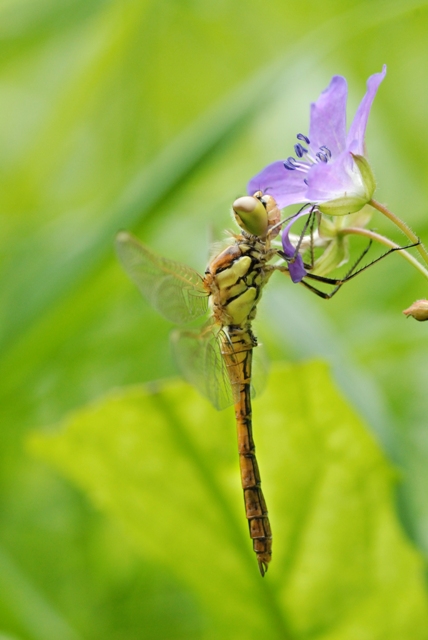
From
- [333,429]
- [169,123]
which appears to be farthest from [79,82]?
[333,429]

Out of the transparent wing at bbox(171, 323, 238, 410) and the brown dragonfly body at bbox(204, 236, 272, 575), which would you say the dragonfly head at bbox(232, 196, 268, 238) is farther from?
the transparent wing at bbox(171, 323, 238, 410)

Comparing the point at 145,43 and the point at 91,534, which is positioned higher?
the point at 145,43

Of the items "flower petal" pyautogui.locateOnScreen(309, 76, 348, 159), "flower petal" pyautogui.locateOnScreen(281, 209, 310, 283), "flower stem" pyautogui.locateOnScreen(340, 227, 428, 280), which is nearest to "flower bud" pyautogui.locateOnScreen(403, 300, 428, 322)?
"flower stem" pyautogui.locateOnScreen(340, 227, 428, 280)

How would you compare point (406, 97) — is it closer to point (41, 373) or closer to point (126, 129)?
point (126, 129)

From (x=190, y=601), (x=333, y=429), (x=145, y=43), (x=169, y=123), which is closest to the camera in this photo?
(x=333, y=429)

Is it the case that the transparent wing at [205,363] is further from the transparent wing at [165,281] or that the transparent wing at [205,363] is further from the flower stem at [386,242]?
the flower stem at [386,242]

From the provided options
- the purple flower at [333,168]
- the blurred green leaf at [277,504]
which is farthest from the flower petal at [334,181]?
the blurred green leaf at [277,504]
